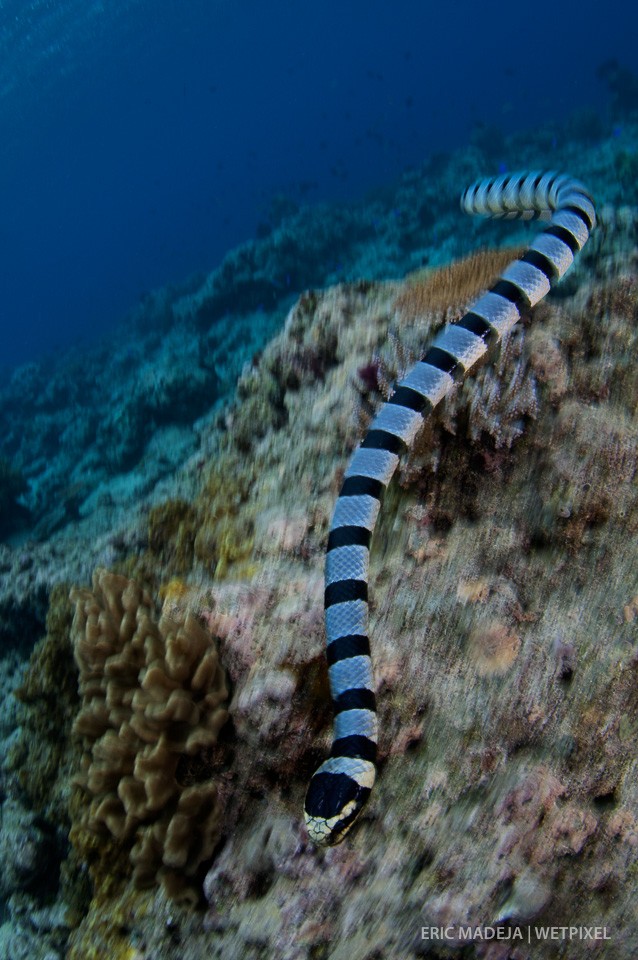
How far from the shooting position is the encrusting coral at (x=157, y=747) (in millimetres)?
2311

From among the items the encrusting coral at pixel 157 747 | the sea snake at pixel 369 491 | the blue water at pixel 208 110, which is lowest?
the encrusting coral at pixel 157 747

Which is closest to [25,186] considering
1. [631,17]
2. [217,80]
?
[217,80]

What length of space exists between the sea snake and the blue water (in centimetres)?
2424

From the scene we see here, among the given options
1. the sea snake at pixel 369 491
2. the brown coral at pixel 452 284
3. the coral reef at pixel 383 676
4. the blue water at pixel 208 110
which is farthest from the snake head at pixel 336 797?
the blue water at pixel 208 110

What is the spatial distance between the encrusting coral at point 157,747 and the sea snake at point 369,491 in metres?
0.53

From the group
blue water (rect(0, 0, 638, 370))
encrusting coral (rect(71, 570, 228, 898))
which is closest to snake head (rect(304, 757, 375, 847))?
encrusting coral (rect(71, 570, 228, 898))

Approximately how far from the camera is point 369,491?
8.99ft

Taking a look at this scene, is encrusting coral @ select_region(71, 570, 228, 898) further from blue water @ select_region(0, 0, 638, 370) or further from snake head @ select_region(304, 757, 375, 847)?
blue water @ select_region(0, 0, 638, 370)

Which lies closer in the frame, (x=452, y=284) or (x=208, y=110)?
(x=452, y=284)

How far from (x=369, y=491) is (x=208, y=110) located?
103m

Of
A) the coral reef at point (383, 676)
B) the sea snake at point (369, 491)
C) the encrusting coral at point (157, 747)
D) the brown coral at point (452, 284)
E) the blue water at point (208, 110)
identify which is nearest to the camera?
the coral reef at point (383, 676)

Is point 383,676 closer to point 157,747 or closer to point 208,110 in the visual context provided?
point 157,747

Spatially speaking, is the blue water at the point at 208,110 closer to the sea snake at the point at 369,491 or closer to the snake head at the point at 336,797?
the sea snake at the point at 369,491

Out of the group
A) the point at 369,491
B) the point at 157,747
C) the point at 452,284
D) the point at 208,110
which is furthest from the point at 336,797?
the point at 208,110
